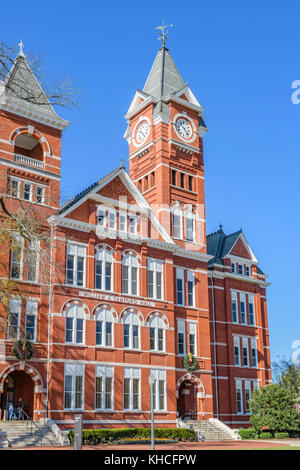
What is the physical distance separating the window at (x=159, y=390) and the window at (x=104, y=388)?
3.85 meters

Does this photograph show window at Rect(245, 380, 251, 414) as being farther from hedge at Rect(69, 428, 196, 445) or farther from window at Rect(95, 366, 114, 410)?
window at Rect(95, 366, 114, 410)

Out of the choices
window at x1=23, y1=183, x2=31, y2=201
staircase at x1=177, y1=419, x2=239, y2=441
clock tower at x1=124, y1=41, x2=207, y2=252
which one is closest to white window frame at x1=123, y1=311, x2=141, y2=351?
staircase at x1=177, y1=419, x2=239, y2=441

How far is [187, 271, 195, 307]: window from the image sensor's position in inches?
1853

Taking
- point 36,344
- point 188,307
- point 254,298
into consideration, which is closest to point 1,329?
point 36,344

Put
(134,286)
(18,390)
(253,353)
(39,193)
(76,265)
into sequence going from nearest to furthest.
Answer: (18,390)
(76,265)
(39,193)
(134,286)
(253,353)

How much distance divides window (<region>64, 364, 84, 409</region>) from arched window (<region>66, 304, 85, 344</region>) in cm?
180

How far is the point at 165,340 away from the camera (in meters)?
43.1

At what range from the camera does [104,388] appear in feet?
126

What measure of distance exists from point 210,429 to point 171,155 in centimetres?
2307

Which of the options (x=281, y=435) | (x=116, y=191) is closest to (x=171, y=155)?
(x=116, y=191)

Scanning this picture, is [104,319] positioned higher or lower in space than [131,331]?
higher

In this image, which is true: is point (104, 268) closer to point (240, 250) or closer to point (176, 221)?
point (176, 221)

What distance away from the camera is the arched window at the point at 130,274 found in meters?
41.9

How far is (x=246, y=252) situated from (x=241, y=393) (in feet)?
45.8
